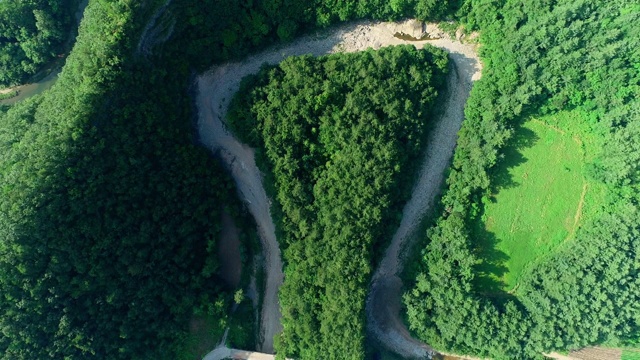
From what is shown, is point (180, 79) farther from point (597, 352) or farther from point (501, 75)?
point (597, 352)

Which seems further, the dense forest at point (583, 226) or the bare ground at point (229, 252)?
the bare ground at point (229, 252)

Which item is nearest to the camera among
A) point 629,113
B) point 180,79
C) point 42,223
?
point 42,223

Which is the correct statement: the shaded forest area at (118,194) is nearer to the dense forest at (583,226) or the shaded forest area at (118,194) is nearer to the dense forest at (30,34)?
the dense forest at (30,34)

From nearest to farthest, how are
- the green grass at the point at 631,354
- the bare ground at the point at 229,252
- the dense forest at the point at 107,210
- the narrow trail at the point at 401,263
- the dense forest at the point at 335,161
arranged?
the dense forest at the point at 107,210
the dense forest at the point at 335,161
the green grass at the point at 631,354
the narrow trail at the point at 401,263
the bare ground at the point at 229,252

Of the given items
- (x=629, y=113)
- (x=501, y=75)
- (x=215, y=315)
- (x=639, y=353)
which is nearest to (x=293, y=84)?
(x=501, y=75)

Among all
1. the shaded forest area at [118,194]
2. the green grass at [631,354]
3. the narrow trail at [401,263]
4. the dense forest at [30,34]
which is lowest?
the green grass at [631,354]

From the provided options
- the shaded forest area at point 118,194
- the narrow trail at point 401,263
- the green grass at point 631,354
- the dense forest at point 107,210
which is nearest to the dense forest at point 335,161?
the narrow trail at point 401,263
